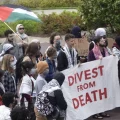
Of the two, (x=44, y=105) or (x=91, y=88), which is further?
(x=91, y=88)

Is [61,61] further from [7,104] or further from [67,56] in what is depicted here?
[7,104]

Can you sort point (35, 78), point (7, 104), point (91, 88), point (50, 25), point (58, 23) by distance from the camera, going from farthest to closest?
point (58, 23) → point (50, 25) → point (91, 88) → point (35, 78) → point (7, 104)

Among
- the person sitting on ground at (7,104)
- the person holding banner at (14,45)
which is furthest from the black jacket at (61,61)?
the person sitting on ground at (7,104)

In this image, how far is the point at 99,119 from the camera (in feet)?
32.8

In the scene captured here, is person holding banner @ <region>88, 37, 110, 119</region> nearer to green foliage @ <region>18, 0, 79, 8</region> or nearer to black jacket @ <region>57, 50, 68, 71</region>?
black jacket @ <region>57, 50, 68, 71</region>

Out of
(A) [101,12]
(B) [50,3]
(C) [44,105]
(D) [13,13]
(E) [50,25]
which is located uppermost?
(B) [50,3]

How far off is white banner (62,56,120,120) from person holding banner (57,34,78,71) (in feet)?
1.78

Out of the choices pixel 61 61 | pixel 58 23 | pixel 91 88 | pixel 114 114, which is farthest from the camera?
pixel 58 23

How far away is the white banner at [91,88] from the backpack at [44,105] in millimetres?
1288

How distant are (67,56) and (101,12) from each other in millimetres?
8617

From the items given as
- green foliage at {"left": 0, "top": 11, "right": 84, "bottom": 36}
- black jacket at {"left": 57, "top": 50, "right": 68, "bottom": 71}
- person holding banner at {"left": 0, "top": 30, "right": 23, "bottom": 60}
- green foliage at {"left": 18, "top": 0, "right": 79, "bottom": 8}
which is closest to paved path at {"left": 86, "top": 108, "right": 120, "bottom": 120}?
black jacket at {"left": 57, "top": 50, "right": 68, "bottom": 71}

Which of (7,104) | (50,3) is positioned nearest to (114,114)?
(7,104)

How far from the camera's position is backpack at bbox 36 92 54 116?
7.78m

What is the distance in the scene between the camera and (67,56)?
1016cm
